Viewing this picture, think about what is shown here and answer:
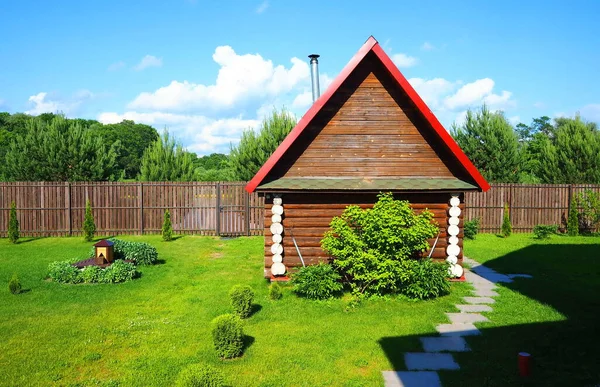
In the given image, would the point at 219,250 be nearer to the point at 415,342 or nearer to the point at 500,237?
the point at 415,342

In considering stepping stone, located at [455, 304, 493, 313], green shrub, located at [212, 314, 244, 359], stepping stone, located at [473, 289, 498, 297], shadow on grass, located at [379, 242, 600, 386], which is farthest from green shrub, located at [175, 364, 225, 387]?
stepping stone, located at [473, 289, 498, 297]

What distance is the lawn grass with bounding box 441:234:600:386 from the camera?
6.91 metres

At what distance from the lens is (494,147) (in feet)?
93.1

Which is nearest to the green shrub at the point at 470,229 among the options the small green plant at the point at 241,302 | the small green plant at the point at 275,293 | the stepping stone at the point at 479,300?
the stepping stone at the point at 479,300

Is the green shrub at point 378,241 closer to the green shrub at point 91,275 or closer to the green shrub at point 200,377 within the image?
the green shrub at point 200,377

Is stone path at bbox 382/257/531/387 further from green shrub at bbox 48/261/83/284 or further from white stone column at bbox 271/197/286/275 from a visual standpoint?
green shrub at bbox 48/261/83/284

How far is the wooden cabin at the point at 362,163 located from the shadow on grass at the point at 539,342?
2.48 meters

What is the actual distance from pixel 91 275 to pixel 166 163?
14.7 m

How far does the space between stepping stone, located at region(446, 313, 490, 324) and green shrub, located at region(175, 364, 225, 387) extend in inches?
219

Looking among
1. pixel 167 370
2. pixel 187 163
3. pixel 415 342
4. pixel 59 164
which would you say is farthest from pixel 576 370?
pixel 59 164

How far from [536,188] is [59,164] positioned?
25.3 meters

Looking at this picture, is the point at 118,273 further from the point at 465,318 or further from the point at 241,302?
the point at 465,318

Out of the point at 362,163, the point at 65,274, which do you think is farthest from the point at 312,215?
the point at 65,274

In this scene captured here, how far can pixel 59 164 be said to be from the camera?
25.5m
